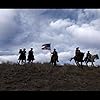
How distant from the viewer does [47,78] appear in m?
30.2

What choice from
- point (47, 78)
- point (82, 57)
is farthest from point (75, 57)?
point (47, 78)

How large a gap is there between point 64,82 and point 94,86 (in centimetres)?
313

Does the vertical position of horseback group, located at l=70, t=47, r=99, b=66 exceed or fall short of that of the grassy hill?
it exceeds it

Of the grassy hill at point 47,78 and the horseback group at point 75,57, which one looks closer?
the grassy hill at point 47,78

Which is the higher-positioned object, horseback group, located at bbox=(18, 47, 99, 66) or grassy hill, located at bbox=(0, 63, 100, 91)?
horseback group, located at bbox=(18, 47, 99, 66)

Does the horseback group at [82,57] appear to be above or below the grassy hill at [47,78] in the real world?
above

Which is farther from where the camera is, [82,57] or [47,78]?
[82,57]

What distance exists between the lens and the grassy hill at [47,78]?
2691cm

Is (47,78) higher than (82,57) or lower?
lower

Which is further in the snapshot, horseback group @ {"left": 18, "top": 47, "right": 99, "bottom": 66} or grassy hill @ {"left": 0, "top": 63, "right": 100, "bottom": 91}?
horseback group @ {"left": 18, "top": 47, "right": 99, "bottom": 66}

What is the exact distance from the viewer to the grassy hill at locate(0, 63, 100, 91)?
26.9 metres

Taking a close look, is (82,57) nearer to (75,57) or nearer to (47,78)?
(75,57)
